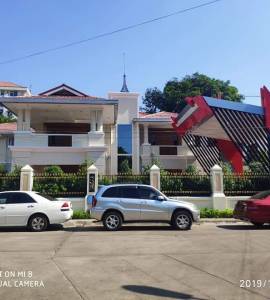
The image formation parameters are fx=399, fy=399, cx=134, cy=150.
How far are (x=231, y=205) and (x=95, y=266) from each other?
12.8 metres

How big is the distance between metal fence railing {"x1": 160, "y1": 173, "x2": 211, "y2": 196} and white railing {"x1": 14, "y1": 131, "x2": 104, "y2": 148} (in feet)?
19.3

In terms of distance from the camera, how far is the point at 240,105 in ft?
75.0

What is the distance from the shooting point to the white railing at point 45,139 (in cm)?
2361

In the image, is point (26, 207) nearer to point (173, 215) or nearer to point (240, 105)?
A: point (173, 215)

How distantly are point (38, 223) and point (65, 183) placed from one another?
205 inches

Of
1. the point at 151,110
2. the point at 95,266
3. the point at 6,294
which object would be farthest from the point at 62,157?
the point at 151,110

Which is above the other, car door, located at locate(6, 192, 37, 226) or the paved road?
car door, located at locate(6, 192, 37, 226)

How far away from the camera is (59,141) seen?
1026 inches

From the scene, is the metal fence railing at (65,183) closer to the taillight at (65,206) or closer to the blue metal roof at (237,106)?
the taillight at (65,206)

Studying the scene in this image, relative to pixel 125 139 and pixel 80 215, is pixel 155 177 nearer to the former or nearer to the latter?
pixel 80 215

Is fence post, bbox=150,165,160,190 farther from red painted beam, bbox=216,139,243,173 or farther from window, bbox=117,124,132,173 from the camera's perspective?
window, bbox=117,124,132,173

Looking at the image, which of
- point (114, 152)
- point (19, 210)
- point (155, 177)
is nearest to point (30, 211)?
point (19, 210)

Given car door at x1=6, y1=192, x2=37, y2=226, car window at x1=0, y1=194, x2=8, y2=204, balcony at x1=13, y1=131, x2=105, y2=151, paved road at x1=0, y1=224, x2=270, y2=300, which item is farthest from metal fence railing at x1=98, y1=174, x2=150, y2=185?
paved road at x1=0, y1=224, x2=270, y2=300

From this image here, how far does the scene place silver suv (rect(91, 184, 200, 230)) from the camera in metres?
14.0
